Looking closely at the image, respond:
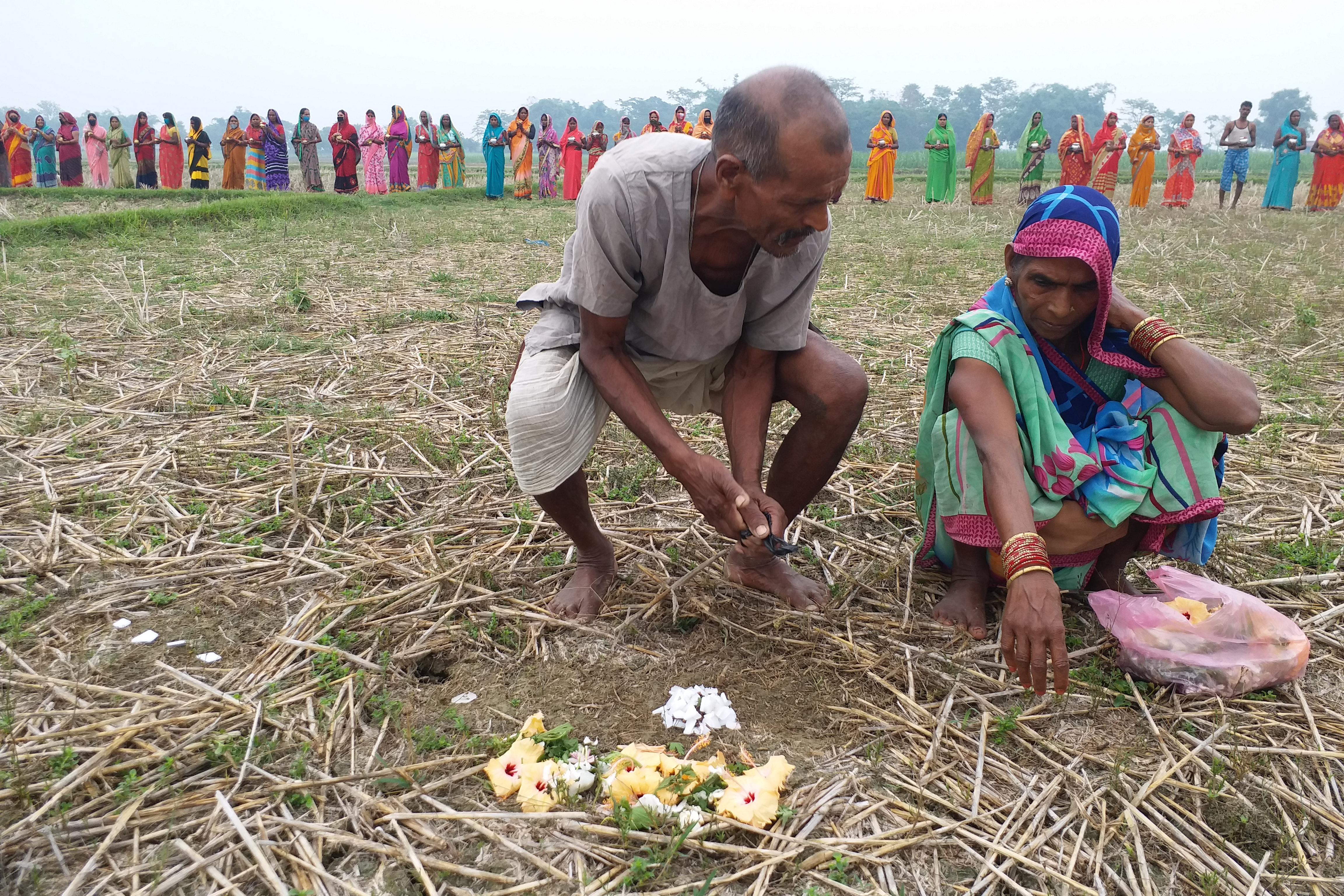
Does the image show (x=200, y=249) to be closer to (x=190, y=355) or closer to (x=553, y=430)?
(x=190, y=355)

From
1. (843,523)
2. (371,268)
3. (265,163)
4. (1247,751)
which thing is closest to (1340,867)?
(1247,751)

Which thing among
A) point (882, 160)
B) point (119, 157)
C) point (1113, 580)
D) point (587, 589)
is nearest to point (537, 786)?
point (587, 589)

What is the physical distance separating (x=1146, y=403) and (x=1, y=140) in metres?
22.8

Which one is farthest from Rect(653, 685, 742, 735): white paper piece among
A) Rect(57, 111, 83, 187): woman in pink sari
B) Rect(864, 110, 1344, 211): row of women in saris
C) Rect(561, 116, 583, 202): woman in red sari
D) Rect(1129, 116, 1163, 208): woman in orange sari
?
Rect(57, 111, 83, 187): woman in pink sari

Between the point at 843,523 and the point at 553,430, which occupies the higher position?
the point at 553,430

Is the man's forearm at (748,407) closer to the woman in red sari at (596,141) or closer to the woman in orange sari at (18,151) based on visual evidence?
the woman in red sari at (596,141)

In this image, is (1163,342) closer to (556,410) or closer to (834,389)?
(834,389)

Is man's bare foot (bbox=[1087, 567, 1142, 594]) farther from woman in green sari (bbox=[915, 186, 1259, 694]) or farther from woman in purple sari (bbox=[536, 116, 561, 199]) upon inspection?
woman in purple sari (bbox=[536, 116, 561, 199])

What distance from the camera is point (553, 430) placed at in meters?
2.30

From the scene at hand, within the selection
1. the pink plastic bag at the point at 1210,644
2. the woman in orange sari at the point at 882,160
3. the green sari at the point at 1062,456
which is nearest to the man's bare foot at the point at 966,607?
the green sari at the point at 1062,456

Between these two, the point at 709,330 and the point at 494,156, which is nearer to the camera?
the point at 709,330

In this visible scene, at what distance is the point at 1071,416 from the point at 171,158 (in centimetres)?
2094

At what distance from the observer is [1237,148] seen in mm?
15586

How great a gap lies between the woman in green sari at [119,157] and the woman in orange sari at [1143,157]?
65.7ft
